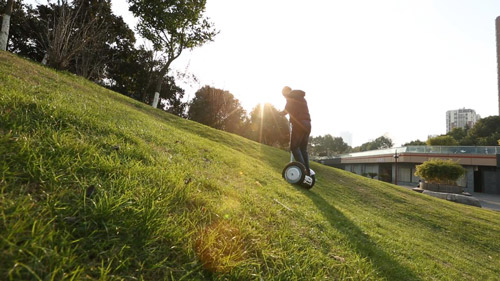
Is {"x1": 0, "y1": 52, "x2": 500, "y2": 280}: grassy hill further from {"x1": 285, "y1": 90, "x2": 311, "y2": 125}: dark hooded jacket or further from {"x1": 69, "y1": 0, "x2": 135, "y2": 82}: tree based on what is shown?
{"x1": 69, "y1": 0, "x2": 135, "y2": 82}: tree

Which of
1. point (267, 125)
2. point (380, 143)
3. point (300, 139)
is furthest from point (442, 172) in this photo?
point (380, 143)

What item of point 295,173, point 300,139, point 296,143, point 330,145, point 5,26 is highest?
point 330,145

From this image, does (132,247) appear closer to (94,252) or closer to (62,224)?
(94,252)

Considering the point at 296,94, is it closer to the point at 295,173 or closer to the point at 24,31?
the point at 295,173

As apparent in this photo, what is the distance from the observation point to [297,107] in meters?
6.60

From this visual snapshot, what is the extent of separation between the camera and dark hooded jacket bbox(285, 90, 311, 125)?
655 centimetres

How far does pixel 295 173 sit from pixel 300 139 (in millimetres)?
1038

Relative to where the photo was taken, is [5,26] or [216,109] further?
[216,109]

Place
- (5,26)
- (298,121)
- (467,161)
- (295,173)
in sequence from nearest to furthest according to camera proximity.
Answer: (298,121) → (295,173) → (5,26) → (467,161)

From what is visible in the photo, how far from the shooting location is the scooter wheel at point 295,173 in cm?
659

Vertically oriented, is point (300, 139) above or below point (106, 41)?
below

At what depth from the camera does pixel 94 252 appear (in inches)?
57.3

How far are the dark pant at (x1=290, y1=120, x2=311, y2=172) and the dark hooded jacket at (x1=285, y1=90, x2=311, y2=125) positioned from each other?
148 millimetres

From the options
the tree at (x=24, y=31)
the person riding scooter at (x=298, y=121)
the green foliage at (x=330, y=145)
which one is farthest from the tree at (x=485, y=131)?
the tree at (x=24, y=31)
